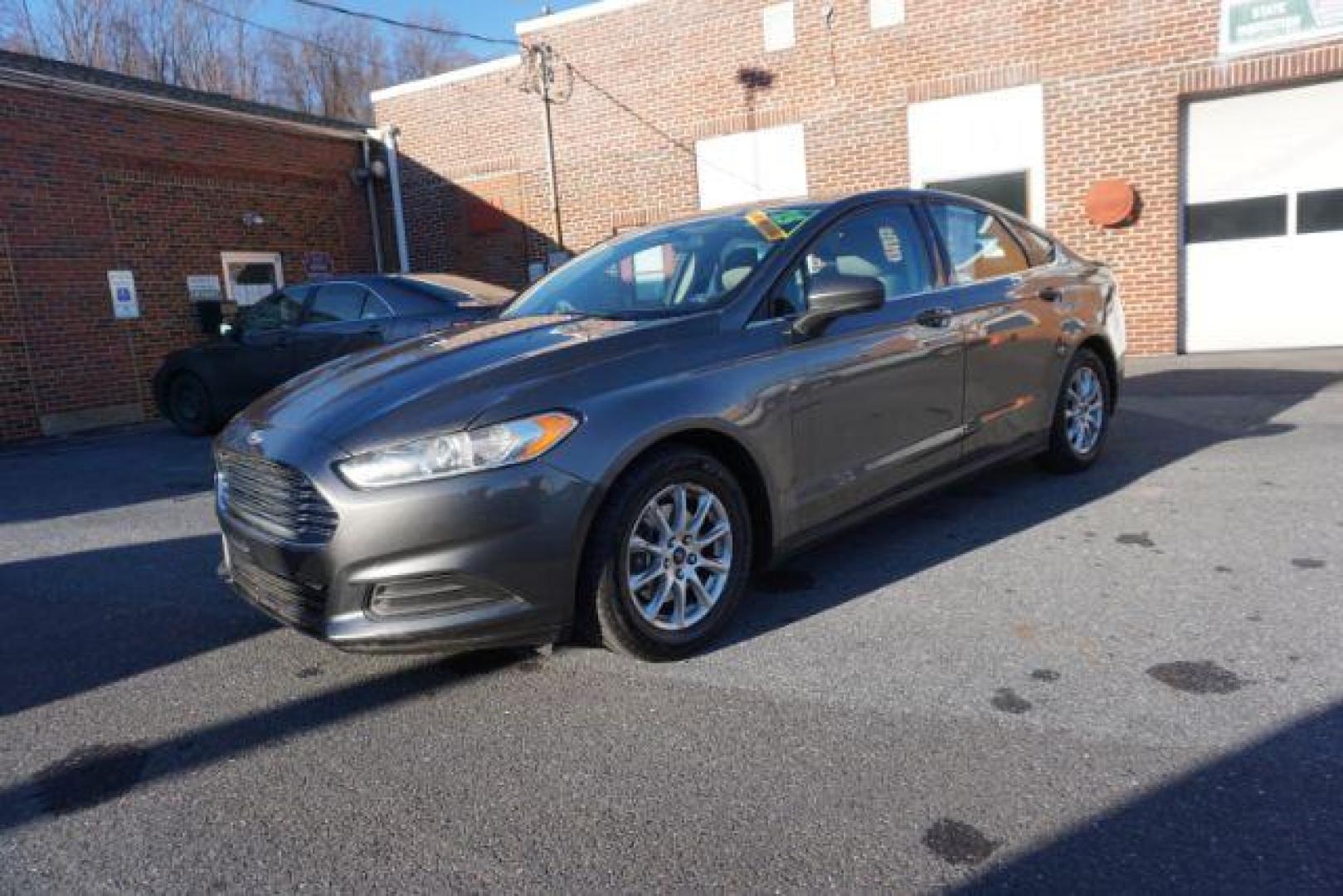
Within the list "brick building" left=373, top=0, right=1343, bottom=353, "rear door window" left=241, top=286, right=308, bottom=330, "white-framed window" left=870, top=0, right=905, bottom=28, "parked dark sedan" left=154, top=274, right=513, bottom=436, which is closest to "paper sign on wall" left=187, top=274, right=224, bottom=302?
"parked dark sedan" left=154, top=274, right=513, bottom=436

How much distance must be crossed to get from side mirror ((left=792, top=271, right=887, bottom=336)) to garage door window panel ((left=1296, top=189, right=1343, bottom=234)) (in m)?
8.90

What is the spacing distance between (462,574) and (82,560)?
3.36 metres

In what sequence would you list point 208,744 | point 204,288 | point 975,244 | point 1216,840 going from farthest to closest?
1. point 204,288
2. point 975,244
3. point 208,744
4. point 1216,840

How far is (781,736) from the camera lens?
2639 millimetres

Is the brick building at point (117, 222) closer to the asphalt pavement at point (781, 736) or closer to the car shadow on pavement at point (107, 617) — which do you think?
the car shadow on pavement at point (107, 617)

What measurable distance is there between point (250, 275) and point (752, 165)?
23.9 feet

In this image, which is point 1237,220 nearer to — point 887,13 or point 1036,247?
point 887,13

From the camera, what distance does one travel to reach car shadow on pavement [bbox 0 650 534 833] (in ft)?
8.33

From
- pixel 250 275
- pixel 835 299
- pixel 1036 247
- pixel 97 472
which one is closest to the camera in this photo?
pixel 835 299

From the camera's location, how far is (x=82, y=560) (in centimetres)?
490

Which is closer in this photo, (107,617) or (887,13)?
(107,617)

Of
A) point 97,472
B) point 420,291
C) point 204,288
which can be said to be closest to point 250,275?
point 204,288

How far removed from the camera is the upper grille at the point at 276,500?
2.74m

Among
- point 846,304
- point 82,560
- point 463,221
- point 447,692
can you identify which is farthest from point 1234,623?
point 463,221
